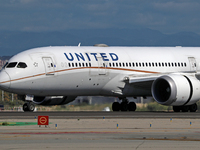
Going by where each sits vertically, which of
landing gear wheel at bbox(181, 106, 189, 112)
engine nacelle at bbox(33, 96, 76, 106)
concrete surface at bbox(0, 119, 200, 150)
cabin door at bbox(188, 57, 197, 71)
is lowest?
concrete surface at bbox(0, 119, 200, 150)

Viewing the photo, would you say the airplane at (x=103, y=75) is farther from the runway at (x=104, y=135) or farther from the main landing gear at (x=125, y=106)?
the runway at (x=104, y=135)

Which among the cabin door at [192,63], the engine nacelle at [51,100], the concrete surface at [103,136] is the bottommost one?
the concrete surface at [103,136]

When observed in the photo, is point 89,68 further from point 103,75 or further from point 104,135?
point 104,135

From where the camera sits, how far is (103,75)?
37188 mm

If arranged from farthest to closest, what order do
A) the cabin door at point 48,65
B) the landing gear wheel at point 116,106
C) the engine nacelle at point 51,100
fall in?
the landing gear wheel at point 116,106
the engine nacelle at point 51,100
the cabin door at point 48,65

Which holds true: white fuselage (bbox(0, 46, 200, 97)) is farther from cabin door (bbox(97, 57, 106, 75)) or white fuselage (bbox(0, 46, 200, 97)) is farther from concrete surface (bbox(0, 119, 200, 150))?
concrete surface (bbox(0, 119, 200, 150))

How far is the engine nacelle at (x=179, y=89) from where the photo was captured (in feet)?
113

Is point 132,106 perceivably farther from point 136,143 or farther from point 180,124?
point 136,143

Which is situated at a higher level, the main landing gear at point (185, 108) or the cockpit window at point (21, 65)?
the cockpit window at point (21, 65)

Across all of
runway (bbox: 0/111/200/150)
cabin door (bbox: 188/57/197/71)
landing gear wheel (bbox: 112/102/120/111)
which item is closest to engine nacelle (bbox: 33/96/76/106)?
landing gear wheel (bbox: 112/102/120/111)

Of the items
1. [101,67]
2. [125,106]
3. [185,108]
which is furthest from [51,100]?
[185,108]

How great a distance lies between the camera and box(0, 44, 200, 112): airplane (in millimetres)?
34531

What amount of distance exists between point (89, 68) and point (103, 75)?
1.26 meters

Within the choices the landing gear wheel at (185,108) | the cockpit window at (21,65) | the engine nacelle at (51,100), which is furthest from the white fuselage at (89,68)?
the landing gear wheel at (185,108)
